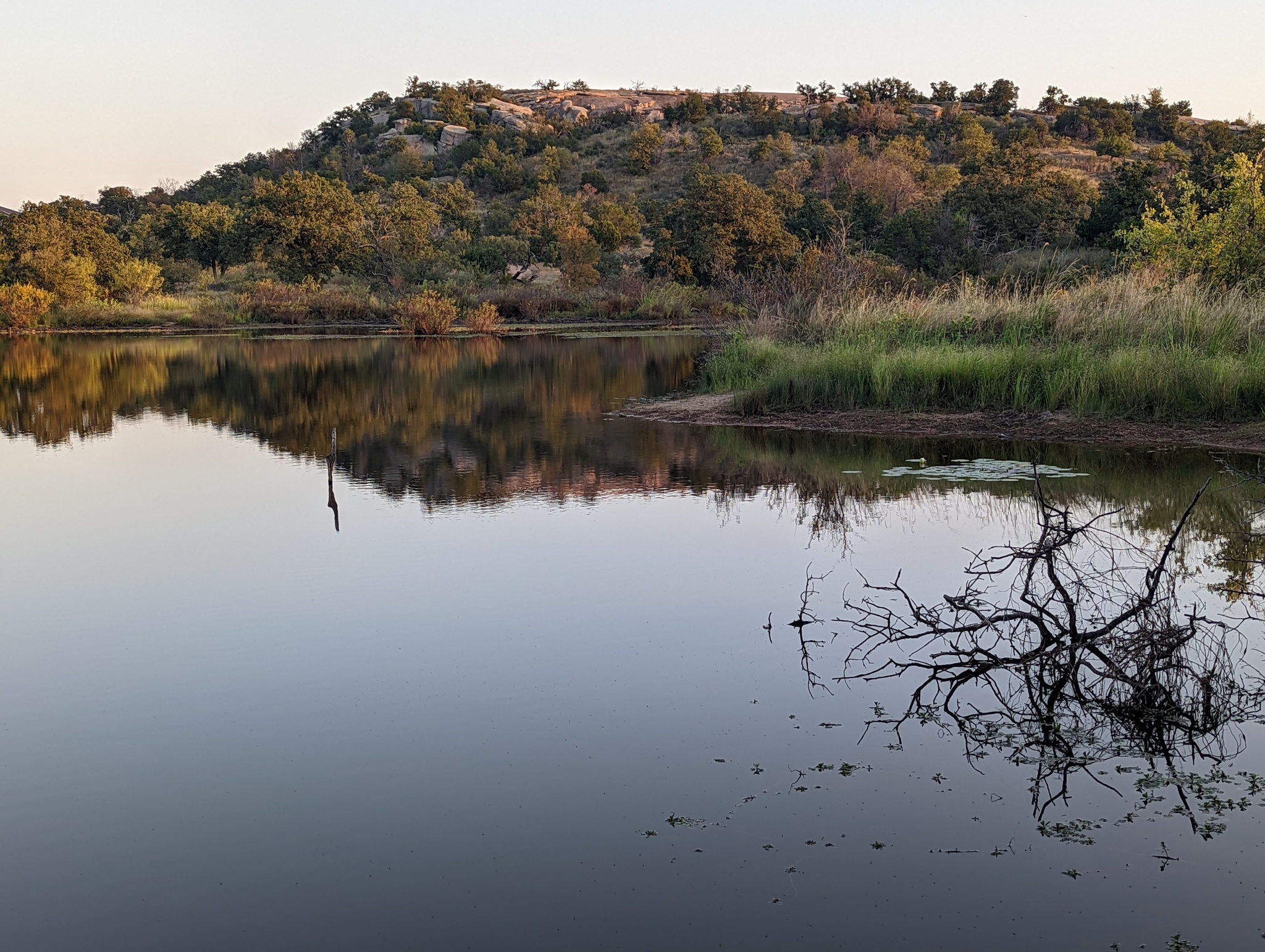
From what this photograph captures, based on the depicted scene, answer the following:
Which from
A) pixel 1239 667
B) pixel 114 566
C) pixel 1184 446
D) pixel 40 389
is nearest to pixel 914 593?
pixel 1239 667

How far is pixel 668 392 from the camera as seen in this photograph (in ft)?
71.8

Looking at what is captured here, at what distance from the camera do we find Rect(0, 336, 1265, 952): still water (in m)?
4.11

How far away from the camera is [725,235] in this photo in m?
50.1

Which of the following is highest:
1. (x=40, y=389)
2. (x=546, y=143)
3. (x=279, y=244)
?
(x=546, y=143)

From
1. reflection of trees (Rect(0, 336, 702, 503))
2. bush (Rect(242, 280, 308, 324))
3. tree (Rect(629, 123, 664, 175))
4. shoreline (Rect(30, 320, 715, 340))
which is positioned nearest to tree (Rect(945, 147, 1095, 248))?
shoreline (Rect(30, 320, 715, 340))

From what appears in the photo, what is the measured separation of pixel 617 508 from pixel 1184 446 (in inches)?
270

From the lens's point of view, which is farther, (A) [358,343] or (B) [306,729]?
(A) [358,343]

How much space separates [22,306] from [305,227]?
1273 cm

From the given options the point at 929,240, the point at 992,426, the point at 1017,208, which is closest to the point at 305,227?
the point at 929,240

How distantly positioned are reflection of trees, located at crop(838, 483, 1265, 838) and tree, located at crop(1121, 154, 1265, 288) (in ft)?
47.7

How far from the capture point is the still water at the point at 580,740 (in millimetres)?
4105

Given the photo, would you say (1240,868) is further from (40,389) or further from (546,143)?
(546,143)

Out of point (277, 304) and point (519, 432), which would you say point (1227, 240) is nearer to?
point (519, 432)

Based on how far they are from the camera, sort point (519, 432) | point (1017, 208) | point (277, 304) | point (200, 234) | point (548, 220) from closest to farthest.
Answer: point (519, 432) → point (1017, 208) → point (277, 304) → point (200, 234) → point (548, 220)
